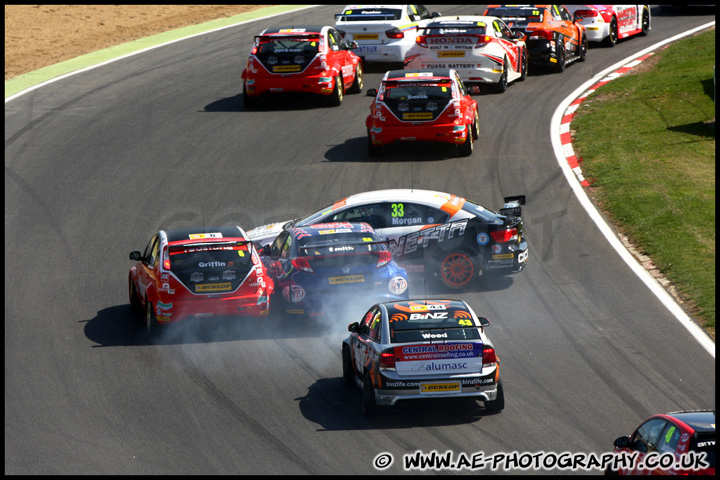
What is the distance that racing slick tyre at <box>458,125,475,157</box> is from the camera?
879 inches

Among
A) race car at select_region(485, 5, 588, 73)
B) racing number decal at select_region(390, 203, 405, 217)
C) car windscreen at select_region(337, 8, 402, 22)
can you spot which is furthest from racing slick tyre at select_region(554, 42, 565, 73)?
racing number decal at select_region(390, 203, 405, 217)

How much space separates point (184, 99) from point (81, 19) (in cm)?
1195

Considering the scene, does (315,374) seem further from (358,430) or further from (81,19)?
(81,19)

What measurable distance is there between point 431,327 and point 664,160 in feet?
41.0

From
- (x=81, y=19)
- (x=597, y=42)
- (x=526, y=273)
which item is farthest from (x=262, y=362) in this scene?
(x=81, y=19)

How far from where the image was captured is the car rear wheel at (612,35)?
32.3m

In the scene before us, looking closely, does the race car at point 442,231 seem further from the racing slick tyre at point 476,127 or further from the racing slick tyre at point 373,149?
the racing slick tyre at point 476,127

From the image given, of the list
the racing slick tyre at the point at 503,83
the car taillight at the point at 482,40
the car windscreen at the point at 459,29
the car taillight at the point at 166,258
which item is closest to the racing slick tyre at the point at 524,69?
the racing slick tyre at the point at 503,83

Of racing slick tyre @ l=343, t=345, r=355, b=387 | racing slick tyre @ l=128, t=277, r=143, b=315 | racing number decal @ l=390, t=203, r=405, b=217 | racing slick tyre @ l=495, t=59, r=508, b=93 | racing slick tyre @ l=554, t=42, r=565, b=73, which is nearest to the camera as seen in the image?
racing slick tyre @ l=343, t=345, r=355, b=387

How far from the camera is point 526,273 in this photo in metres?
17.0

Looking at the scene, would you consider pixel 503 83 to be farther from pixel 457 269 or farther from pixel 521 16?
pixel 457 269

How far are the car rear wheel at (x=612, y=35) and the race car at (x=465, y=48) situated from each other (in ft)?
23.2

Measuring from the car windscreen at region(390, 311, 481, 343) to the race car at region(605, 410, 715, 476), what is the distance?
3.03m

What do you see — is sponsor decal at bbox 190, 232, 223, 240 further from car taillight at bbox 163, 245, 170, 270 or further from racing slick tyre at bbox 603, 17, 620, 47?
racing slick tyre at bbox 603, 17, 620, 47
